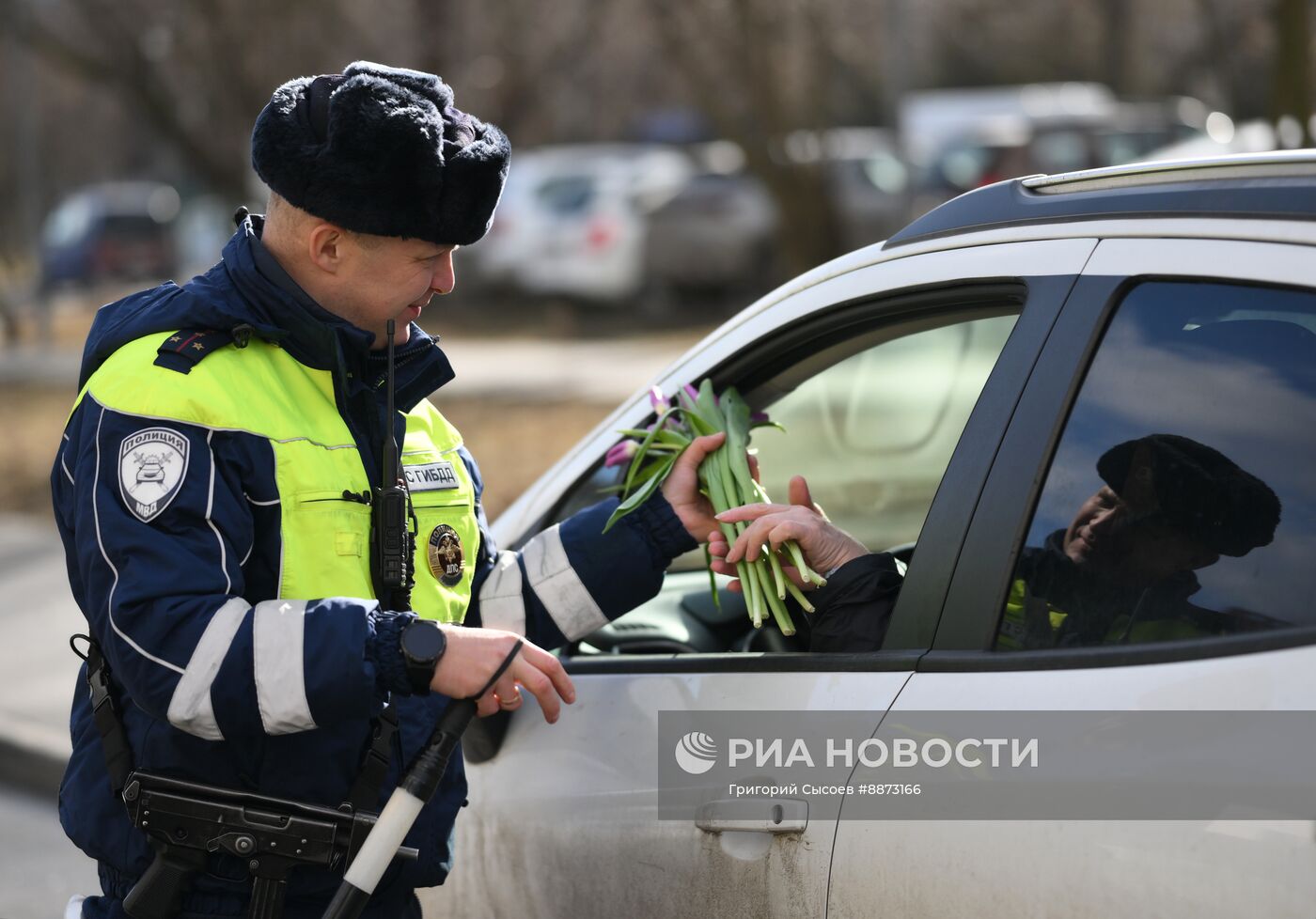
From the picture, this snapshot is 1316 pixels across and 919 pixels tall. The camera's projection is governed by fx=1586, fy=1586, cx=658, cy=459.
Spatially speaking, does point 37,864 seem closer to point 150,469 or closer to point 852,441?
point 852,441

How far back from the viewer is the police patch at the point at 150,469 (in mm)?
2033

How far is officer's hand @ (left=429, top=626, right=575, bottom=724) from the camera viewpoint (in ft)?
6.71

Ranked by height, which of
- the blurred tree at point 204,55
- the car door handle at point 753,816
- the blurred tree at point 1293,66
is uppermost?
the blurred tree at point 204,55

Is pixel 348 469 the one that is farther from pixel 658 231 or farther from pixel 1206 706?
pixel 658 231

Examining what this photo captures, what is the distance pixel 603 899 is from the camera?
243 centimetres

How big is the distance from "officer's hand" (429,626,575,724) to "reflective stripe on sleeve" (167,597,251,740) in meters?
0.26

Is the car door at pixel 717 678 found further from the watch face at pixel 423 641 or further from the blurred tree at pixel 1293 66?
the blurred tree at pixel 1293 66

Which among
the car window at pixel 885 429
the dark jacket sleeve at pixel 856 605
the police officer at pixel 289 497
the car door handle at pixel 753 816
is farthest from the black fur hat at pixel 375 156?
the car window at pixel 885 429

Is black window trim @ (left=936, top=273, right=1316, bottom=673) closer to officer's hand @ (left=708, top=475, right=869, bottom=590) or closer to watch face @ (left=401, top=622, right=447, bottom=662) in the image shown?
officer's hand @ (left=708, top=475, right=869, bottom=590)

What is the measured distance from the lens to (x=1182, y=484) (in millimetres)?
1995

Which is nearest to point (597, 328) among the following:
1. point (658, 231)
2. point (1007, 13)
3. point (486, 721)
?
point (658, 231)

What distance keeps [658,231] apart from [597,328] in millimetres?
1238

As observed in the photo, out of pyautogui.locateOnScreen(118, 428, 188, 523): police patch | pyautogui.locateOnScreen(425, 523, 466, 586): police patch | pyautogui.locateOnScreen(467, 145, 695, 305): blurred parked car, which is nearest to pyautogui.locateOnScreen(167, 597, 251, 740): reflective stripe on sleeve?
pyautogui.locateOnScreen(118, 428, 188, 523): police patch

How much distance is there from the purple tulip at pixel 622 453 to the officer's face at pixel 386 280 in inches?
20.7
